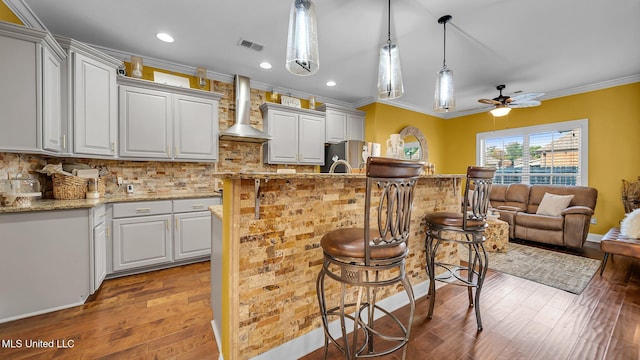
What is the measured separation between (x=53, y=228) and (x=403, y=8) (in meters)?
3.68

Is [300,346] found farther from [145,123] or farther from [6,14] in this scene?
[6,14]

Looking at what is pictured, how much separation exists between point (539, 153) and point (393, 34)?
14.7 feet

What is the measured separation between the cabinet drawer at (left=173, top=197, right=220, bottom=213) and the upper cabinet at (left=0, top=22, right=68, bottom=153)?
1.21m

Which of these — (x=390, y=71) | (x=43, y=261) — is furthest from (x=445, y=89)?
(x=43, y=261)

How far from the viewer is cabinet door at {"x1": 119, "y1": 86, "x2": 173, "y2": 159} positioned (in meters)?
2.97

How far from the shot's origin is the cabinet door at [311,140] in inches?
173

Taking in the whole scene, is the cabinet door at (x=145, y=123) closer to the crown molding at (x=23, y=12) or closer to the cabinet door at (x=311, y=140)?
the crown molding at (x=23, y=12)

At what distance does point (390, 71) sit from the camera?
2162 millimetres

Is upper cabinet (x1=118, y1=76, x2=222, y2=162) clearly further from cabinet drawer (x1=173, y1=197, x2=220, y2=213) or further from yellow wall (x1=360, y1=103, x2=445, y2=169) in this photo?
yellow wall (x1=360, y1=103, x2=445, y2=169)

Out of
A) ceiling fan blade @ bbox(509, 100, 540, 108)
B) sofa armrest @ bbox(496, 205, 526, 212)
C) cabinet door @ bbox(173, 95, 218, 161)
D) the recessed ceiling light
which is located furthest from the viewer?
sofa armrest @ bbox(496, 205, 526, 212)

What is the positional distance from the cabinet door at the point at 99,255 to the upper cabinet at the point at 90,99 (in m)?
0.87

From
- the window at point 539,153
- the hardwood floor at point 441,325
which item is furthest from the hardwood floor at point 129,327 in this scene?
the window at point 539,153

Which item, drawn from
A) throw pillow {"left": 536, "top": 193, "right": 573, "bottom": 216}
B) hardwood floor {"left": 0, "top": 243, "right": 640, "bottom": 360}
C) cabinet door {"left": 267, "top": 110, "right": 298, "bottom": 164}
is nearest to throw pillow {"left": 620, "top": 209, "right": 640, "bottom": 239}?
hardwood floor {"left": 0, "top": 243, "right": 640, "bottom": 360}

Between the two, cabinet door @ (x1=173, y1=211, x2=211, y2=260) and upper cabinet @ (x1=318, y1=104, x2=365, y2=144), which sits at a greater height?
upper cabinet @ (x1=318, y1=104, x2=365, y2=144)
